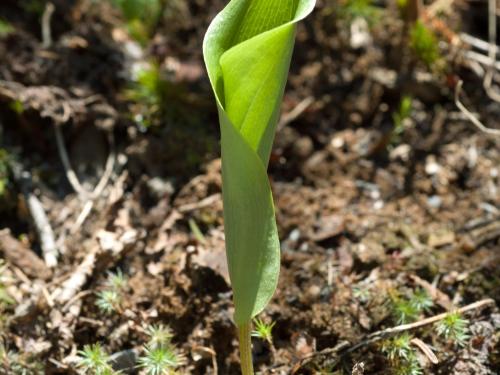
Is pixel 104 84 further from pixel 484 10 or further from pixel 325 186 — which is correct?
pixel 484 10

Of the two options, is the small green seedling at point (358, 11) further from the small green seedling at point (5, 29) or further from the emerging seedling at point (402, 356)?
the emerging seedling at point (402, 356)

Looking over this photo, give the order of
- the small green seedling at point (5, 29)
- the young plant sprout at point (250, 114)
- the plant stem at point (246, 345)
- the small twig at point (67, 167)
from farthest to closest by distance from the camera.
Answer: the small green seedling at point (5, 29)
the small twig at point (67, 167)
the plant stem at point (246, 345)
the young plant sprout at point (250, 114)

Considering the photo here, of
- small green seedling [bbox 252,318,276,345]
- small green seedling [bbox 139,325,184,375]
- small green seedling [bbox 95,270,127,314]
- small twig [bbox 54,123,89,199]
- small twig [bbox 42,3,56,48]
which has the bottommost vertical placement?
small green seedling [bbox 252,318,276,345]

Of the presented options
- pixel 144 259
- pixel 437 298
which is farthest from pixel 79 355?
pixel 437 298

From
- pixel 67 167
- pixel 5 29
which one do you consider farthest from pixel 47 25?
pixel 67 167

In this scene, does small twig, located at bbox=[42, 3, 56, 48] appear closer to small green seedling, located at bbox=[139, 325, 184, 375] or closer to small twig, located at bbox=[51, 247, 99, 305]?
small twig, located at bbox=[51, 247, 99, 305]

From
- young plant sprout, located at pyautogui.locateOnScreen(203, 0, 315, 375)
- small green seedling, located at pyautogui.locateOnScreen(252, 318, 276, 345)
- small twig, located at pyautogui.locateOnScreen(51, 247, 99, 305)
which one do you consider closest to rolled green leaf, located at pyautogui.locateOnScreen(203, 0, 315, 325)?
young plant sprout, located at pyautogui.locateOnScreen(203, 0, 315, 375)

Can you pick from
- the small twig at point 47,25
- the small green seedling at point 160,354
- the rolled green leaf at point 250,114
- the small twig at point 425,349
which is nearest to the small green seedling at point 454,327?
the small twig at point 425,349
